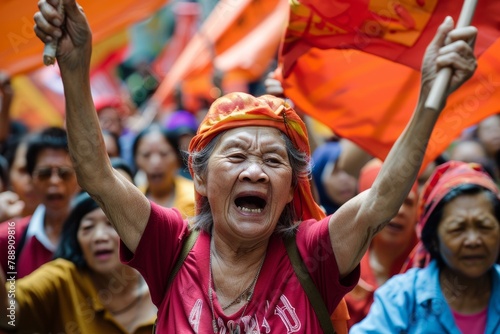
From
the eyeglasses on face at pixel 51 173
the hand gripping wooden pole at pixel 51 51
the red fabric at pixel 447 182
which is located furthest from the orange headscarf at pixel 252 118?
the eyeglasses on face at pixel 51 173

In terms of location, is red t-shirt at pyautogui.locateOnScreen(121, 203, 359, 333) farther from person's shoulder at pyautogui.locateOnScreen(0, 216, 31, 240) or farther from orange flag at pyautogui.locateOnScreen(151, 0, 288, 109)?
orange flag at pyautogui.locateOnScreen(151, 0, 288, 109)

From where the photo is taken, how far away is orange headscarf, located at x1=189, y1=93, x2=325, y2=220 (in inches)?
124

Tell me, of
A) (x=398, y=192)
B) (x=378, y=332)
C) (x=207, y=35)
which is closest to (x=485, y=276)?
(x=378, y=332)

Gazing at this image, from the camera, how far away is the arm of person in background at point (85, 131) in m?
2.82

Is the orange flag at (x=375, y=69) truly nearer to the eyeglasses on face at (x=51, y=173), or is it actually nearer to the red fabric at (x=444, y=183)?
the red fabric at (x=444, y=183)

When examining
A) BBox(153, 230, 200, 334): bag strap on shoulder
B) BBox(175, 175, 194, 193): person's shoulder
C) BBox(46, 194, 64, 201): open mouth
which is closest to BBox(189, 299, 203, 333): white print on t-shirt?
BBox(153, 230, 200, 334): bag strap on shoulder

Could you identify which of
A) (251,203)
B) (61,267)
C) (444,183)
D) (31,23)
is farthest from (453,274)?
(31,23)

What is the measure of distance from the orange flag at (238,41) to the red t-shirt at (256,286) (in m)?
4.82

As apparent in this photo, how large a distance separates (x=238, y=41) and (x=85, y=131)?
580cm

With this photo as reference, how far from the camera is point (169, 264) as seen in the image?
3.10 metres

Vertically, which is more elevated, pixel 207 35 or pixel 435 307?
pixel 207 35

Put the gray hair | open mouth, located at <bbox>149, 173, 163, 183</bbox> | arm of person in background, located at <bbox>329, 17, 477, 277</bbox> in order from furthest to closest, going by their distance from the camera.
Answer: open mouth, located at <bbox>149, 173, 163, 183</bbox>, the gray hair, arm of person in background, located at <bbox>329, 17, 477, 277</bbox>

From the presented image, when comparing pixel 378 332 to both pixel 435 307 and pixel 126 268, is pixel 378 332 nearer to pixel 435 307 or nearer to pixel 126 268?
pixel 435 307

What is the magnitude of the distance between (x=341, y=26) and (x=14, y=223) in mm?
1993
